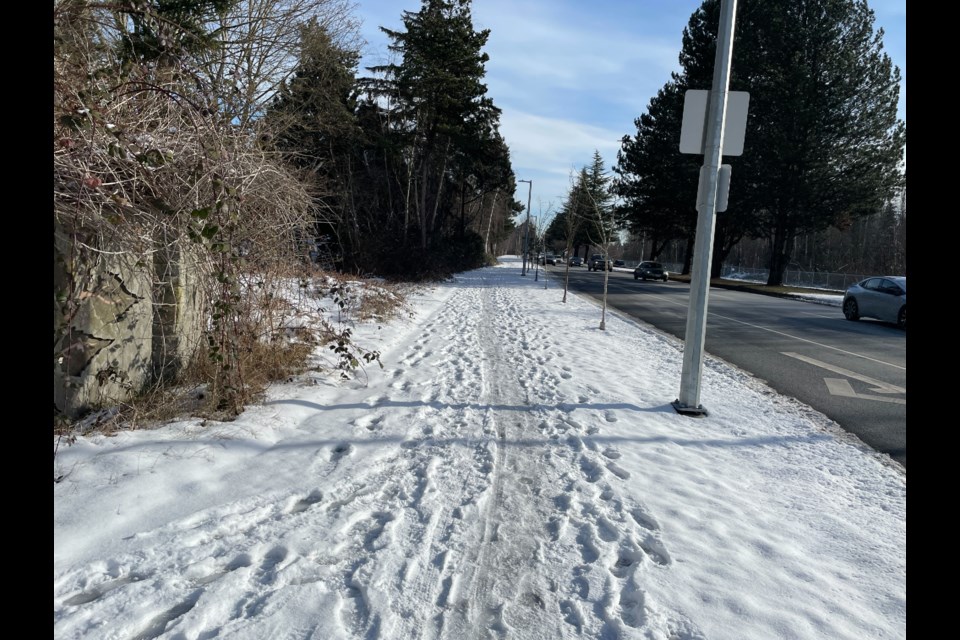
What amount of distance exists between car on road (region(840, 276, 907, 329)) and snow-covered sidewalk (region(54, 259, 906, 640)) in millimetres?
12006

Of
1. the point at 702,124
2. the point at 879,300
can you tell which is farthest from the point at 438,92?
the point at 702,124

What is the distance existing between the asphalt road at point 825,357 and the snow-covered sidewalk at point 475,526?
87 cm

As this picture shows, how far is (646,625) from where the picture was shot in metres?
2.38

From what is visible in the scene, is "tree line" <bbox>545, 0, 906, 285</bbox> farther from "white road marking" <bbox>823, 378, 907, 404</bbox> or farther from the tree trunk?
"white road marking" <bbox>823, 378, 907, 404</bbox>

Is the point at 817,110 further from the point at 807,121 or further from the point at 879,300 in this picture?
the point at 879,300

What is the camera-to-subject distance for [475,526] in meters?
3.21

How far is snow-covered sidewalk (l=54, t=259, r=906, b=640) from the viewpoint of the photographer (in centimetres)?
241

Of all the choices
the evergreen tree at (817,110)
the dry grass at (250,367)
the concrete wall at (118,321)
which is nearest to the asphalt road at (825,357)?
the dry grass at (250,367)

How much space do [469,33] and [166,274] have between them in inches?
1012

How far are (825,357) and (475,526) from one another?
920 centimetres

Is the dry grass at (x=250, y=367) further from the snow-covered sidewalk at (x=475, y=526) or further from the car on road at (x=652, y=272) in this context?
the car on road at (x=652, y=272)

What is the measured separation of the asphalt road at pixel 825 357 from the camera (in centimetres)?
598

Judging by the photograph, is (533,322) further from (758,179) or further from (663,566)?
(758,179)
